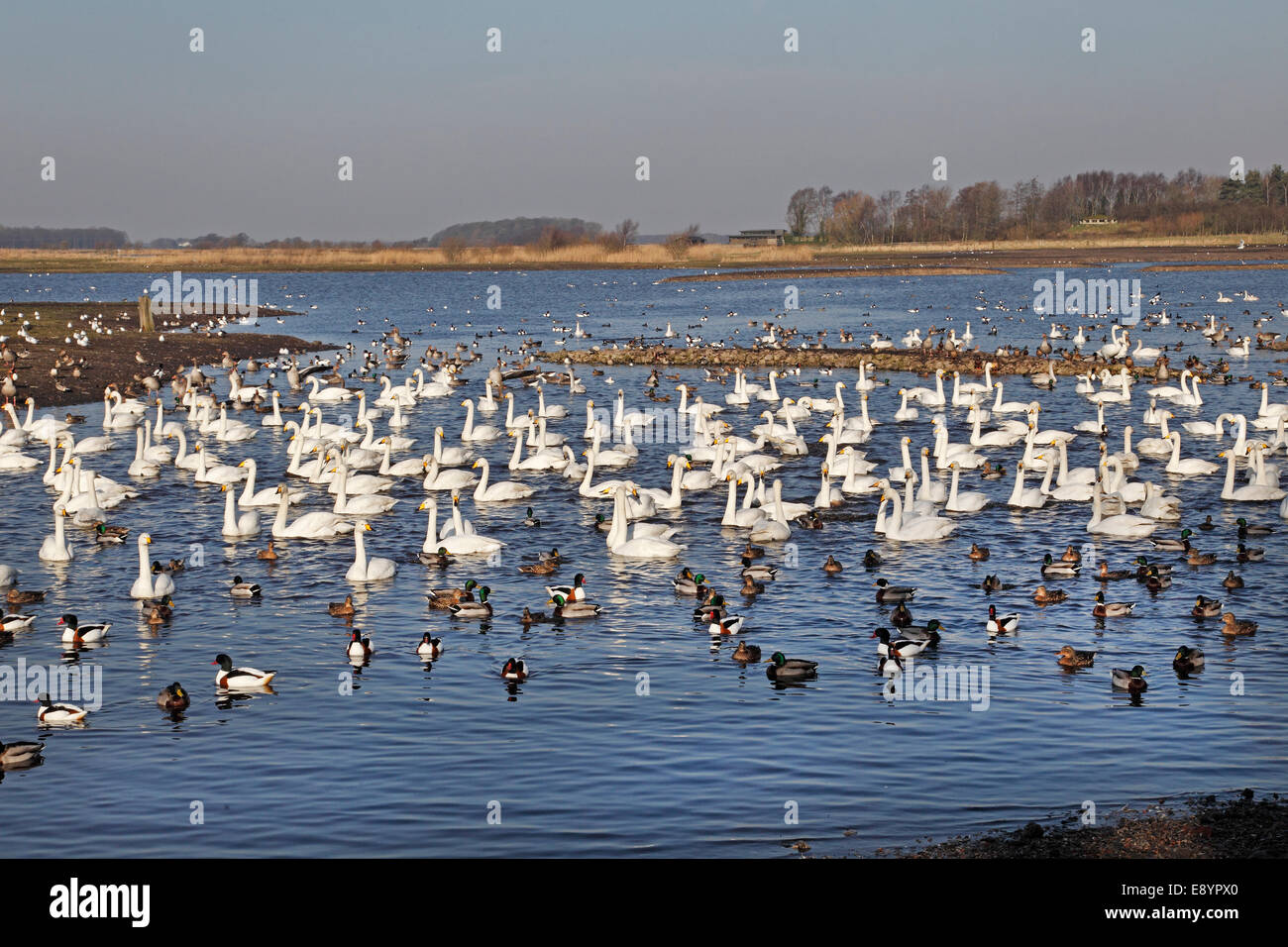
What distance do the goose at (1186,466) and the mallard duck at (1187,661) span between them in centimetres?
1600

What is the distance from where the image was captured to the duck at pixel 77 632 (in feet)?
66.8

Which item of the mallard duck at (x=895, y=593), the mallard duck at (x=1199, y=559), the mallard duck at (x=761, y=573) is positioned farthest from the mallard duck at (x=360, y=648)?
the mallard duck at (x=1199, y=559)

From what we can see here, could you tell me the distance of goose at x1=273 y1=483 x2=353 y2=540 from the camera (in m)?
28.0

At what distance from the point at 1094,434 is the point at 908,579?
18.1 m

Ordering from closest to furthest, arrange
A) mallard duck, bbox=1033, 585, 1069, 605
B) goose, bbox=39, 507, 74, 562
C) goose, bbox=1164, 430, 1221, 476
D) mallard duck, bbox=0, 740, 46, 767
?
mallard duck, bbox=0, 740, 46, 767 < mallard duck, bbox=1033, 585, 1069, 605 < goose, bbox=39, 507, 74, 562 < goose, bbox=1164, 430, 1221, 476

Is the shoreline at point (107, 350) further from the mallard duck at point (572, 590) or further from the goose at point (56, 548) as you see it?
the mallard duck at point (572, 590)

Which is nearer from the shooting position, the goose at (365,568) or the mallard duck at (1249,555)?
the goose at (365,568)

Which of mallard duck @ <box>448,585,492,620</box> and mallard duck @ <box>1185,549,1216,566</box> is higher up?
mallard duck @ <box>1185,549,1216,566</box>

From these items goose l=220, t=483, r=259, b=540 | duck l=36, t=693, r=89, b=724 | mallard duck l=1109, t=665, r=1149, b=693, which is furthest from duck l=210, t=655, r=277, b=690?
mallard duck l=1109, t=665, r=1149, b=693

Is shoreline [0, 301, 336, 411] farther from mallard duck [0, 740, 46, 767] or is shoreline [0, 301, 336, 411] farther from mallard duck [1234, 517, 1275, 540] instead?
mallard duck [1234, 517, 1275, 540]

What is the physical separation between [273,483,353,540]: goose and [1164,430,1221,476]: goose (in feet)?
63.0

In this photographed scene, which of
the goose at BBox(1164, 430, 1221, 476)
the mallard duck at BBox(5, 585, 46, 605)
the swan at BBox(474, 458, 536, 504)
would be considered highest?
the goose at BBox(1164, 430, 1221, 476)

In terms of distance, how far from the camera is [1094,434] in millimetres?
40250
